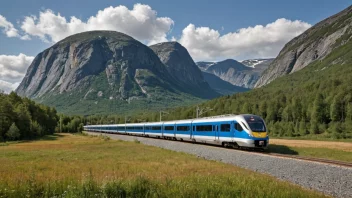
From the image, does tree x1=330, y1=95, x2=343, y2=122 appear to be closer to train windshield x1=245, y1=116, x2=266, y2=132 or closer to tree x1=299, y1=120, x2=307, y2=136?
tree x1=299, y1=120, x2=307, y2=136

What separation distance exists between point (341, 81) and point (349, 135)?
60.4m

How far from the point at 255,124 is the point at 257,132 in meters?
1.03

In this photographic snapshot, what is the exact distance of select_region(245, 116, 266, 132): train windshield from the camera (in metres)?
31.1

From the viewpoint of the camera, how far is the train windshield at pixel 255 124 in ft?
102

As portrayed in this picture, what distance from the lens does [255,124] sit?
31531 mm

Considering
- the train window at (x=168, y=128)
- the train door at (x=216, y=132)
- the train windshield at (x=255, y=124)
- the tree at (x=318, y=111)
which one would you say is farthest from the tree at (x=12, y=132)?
the tree at (x=318, y=111)

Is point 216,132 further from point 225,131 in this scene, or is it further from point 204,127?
point 204,127

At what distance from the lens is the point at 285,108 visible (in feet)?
377

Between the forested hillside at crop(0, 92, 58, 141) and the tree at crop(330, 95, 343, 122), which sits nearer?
the forested hillside at crop(0, 92, 58, 141)

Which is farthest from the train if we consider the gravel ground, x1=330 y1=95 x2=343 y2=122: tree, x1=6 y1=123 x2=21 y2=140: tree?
x1=330 y1=95 x2=343 y2=122: tree

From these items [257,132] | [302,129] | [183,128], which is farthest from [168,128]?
[302,129]

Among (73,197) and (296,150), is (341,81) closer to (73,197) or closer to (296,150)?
(296,150)

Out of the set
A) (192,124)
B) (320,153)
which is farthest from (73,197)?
(192,124)

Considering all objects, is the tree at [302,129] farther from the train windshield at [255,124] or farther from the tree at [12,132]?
the tree at [12,132]
